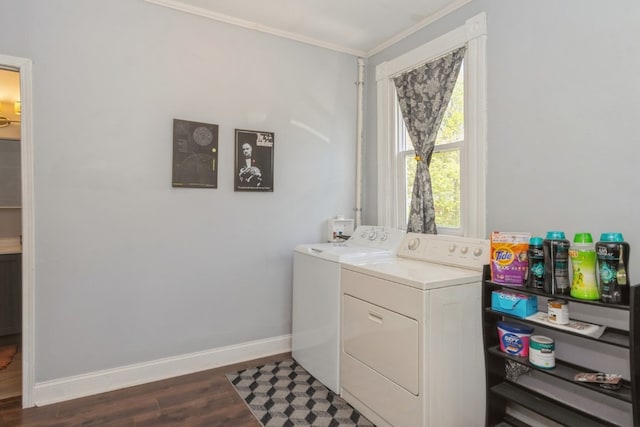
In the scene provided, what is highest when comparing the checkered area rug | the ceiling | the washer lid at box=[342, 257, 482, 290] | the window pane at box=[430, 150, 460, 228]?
the ceiling

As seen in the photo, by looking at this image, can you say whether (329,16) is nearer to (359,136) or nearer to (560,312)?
(359,136)

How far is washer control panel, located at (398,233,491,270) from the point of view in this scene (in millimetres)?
1983

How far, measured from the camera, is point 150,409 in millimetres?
2107

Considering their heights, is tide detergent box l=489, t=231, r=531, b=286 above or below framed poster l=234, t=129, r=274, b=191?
below

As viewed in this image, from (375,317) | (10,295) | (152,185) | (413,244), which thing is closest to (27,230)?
(152,185)

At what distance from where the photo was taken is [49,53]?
2.16 m

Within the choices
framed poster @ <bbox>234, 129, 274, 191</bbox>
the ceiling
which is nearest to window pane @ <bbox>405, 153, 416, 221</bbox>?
the ceiling

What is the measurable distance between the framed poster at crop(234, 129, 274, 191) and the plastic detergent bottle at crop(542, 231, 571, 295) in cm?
193

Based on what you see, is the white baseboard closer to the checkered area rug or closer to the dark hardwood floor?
the dark hardwood floor

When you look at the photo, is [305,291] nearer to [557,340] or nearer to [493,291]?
[493,291]

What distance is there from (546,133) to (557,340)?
1.08m

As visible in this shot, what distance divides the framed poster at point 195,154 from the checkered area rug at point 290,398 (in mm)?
1392

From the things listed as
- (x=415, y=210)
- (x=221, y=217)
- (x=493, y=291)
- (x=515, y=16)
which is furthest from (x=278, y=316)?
(x=515, y=16)

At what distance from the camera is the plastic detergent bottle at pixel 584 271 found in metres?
1.43
